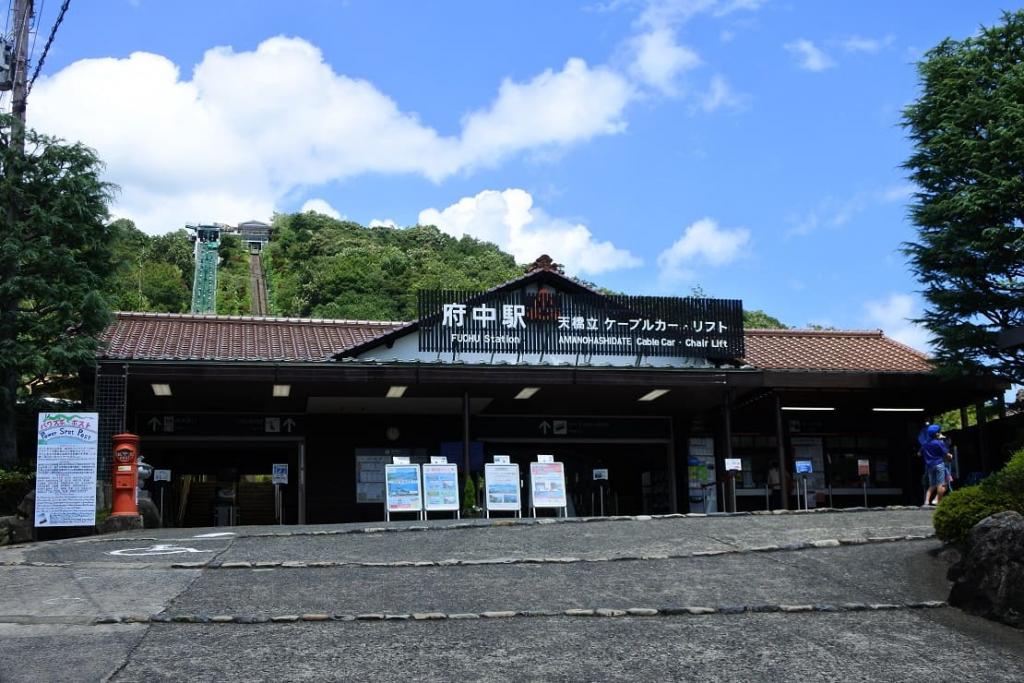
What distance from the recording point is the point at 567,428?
22.1 m

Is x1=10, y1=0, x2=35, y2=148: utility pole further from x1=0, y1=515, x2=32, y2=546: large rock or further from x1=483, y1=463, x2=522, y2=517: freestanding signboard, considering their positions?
x1=483, y1=463, x2=522, y2=517: freestanding signboard

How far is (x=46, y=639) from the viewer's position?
770 cm

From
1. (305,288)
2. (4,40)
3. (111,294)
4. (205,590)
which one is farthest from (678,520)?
(305,288)

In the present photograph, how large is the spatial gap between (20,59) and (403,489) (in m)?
9.76

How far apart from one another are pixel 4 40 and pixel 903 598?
16.7 metres

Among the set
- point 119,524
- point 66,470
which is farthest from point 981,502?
point 66,470

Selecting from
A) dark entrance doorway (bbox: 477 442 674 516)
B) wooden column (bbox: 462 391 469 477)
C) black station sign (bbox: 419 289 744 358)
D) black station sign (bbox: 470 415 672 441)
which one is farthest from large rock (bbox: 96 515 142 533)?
dark entrance doorway (bbox: 477 442 674 516)

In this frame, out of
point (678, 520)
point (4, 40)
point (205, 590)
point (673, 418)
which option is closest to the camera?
point (205, 590)

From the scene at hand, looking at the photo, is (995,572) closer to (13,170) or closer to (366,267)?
(13,170)

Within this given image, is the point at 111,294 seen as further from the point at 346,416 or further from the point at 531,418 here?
the point at 531,418

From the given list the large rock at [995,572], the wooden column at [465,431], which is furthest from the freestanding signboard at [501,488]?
the large rock at [995,572]

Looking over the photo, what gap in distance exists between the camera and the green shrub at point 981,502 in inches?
390

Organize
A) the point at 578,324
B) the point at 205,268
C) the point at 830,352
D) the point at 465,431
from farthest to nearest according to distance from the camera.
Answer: the point at 205,268
the point at 830,352
the point at 578,324
the point at 465,431

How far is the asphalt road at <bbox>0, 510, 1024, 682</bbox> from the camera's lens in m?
7.20
